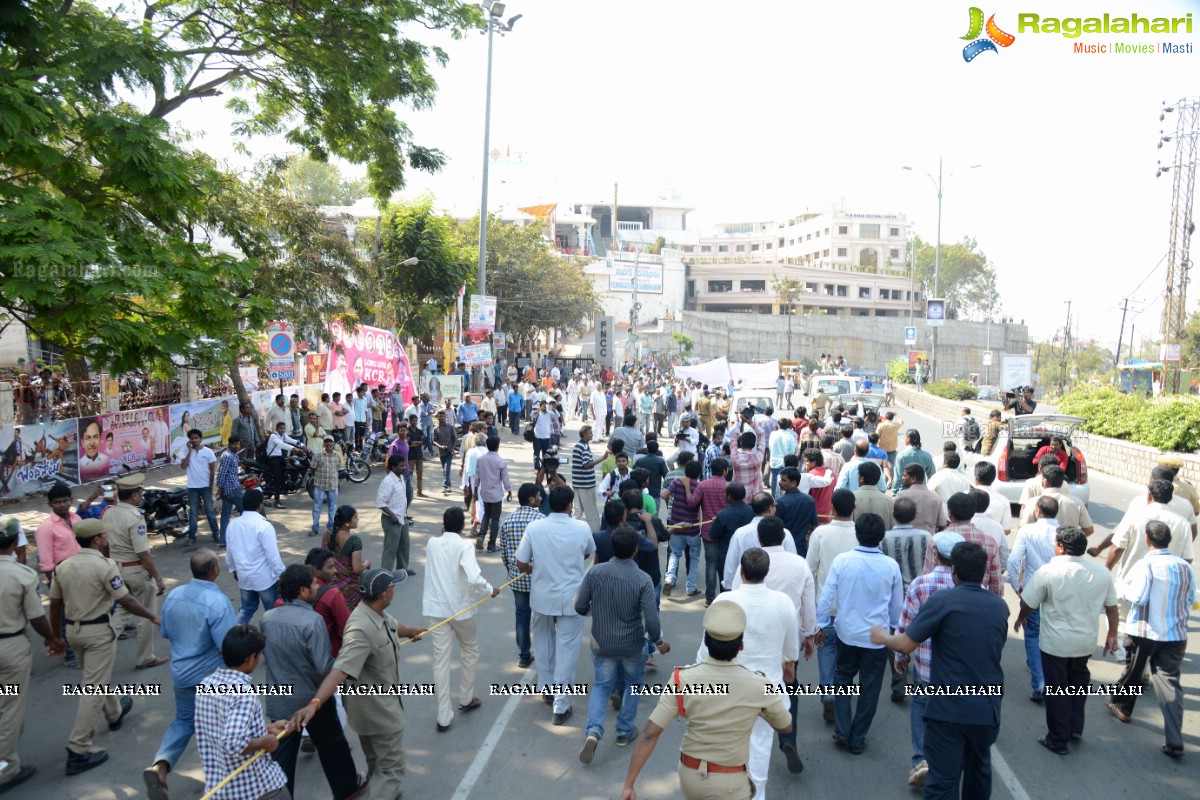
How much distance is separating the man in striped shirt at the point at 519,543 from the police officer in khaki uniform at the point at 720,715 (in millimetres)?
3253

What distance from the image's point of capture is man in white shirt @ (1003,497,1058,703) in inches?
251

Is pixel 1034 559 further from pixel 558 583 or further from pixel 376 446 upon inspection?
pixel 376 446

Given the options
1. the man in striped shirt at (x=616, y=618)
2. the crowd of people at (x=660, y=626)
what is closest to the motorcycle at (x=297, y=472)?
the crowd of people at (x=660, y=626)

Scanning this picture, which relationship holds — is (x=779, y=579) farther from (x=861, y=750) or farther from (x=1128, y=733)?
(x=1128, y=733)

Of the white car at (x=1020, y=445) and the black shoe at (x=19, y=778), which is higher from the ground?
the white car at (x=1020, y=445)

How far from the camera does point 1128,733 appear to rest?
6.01 m

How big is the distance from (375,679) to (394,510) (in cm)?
436

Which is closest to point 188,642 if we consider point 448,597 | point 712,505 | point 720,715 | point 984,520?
point 448,597

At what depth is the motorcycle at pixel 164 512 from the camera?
11523 mm

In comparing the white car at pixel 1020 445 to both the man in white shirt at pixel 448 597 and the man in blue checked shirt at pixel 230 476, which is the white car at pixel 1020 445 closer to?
the man in white shirt at pixel 448 597

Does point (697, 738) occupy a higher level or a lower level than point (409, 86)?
lower

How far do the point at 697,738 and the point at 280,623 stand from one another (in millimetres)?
2576

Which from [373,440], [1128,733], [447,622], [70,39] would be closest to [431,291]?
[373,440]

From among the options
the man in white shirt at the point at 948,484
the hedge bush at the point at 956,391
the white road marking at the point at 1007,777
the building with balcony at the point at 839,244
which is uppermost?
the building with balcony at the point at 839,244
